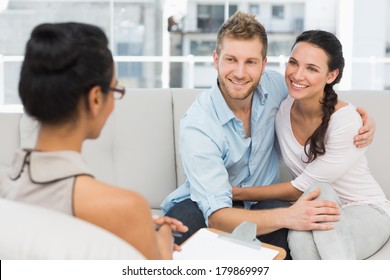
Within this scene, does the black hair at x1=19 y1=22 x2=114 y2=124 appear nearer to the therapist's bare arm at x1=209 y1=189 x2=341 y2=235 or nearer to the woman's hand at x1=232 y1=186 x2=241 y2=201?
the therapist's bare arm at x1=209 y1=189 x2=341 y2=235

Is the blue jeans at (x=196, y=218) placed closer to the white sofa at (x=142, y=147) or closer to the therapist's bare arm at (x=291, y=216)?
the therapist's bare arm at (x=291, y=216)

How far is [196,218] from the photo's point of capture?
1959 millimetres

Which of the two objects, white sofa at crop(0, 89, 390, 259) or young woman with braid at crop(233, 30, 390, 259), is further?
white sofa at crop(0, 89, 390, 259)

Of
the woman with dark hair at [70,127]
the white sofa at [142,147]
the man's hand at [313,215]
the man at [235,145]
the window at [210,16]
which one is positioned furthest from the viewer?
the window at [210,16]

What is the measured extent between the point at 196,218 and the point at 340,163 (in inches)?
20.4

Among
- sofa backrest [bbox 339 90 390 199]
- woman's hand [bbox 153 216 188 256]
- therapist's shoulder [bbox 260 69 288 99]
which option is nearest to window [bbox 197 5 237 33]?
sofa backrest [bbox 339 90 390 199]

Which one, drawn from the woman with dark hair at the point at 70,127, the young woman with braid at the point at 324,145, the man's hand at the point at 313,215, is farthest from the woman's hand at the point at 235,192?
the woman with dark hair at the point at 70,127

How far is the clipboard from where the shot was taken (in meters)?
1.41

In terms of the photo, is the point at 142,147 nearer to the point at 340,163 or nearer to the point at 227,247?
the point at 340,163

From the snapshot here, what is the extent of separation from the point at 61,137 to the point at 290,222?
94cm

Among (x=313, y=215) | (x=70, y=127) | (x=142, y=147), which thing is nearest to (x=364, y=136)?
(x=313, y=215)

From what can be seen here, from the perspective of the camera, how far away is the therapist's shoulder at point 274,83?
2.18 m

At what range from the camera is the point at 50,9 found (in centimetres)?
602

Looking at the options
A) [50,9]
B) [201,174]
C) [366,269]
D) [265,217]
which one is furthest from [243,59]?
[50,9]
